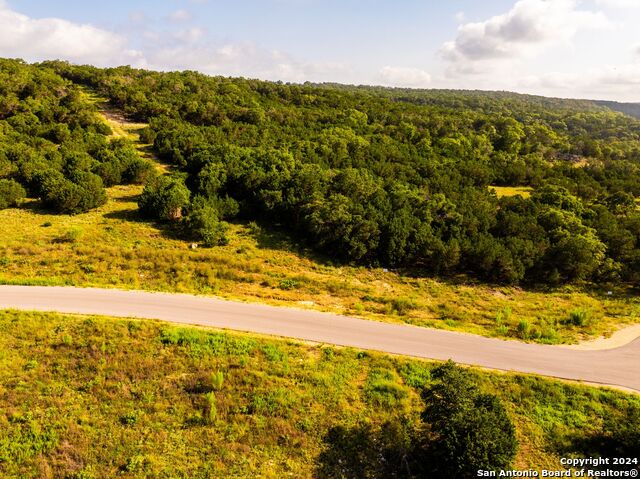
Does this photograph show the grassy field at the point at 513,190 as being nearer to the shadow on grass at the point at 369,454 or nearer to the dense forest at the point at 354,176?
the dense forest at the point at 354,176

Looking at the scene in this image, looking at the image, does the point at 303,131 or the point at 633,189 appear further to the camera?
the point at 303,131

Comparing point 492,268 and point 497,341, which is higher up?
point 492,268

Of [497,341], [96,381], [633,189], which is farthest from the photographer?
[633,189]

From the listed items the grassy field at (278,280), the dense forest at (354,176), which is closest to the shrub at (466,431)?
the grassy field at (278,280)

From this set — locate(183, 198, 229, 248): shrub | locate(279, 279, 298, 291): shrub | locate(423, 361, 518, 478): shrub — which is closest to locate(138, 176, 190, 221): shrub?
locate(183, 198, 229, 248): shrub

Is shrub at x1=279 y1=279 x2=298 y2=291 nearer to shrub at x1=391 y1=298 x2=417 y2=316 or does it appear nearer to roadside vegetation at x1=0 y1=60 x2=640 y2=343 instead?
roadside vegetation at x1=0 y1=60 x2=640 y2=343

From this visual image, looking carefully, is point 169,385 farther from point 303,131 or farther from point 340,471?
point 303,131

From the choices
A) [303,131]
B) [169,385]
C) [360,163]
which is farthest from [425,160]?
[169,385]
